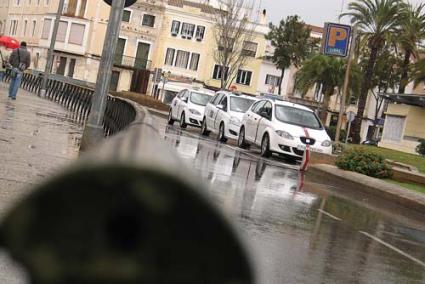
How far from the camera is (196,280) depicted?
93 cm

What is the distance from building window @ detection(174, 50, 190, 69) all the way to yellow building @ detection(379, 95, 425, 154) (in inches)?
1239

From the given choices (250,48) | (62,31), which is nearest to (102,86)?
(62,31)

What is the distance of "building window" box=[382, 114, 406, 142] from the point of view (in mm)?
50625

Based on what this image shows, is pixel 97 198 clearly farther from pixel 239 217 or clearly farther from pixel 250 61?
pixel 250 61

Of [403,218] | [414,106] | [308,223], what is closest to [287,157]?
[403,218]

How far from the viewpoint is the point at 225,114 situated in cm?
2672

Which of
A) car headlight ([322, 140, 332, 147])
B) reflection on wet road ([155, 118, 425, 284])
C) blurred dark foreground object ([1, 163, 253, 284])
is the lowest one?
reflection on wet road ([155, 118, 425, 284])

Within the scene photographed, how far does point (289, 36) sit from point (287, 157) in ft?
199

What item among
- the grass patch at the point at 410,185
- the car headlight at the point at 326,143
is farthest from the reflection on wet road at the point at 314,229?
the car headlight at the point at 326,143

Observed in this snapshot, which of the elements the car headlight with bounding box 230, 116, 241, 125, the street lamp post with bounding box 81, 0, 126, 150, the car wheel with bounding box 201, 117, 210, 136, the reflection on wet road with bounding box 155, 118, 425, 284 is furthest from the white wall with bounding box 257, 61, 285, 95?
the street lamp post with bounding box 81, 0, 126, 150

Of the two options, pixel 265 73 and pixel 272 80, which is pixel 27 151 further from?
pixel 272 80

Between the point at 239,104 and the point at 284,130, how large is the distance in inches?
236

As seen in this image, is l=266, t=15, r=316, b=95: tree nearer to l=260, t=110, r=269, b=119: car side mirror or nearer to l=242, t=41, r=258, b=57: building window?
l=242, t=41, r=258, b=57: building window

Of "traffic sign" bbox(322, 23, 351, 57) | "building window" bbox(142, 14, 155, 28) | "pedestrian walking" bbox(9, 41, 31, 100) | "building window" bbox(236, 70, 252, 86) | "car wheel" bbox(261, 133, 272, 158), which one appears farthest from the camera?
"building window" bbox(236, 70, 252, 86)
